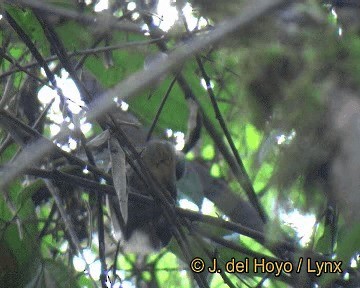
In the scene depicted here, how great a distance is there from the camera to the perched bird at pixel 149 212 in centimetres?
213

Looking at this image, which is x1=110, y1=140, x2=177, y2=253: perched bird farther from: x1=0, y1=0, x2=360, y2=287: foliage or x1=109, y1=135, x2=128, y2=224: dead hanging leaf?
x1=109, y1=135, x2=128, y2=224: dead hanging leaf

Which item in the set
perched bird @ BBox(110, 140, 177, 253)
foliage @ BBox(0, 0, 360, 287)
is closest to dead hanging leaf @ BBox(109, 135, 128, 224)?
foliage @ BBox(0, 0, 360, 287)

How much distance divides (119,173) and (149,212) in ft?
1.61

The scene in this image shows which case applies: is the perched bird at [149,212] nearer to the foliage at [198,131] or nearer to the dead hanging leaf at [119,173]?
the foliage at [198,131]

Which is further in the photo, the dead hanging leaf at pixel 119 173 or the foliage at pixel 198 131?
the dead hanging leaf at pixel 119 173

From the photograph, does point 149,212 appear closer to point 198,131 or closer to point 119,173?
point 198,131

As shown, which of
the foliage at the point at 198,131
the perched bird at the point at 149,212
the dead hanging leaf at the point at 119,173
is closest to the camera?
the foliage at the point at 198,131

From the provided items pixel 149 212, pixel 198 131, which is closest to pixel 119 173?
pixel 198 131

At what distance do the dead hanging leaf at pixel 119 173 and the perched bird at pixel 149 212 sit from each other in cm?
34

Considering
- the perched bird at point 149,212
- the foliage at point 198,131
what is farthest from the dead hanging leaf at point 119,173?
the perched bird at point 149,212

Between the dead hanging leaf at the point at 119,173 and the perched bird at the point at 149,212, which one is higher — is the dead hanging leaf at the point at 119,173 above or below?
below

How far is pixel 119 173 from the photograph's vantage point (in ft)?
5.55

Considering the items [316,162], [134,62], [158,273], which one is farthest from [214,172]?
[316,162]

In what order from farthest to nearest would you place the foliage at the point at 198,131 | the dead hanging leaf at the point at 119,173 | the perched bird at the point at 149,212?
the perched bird at the point at 149,212
the dead hanging leaf at the point at 119,173
the foliage at the point at 198,131
